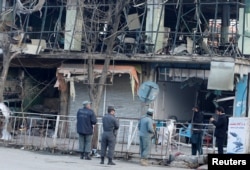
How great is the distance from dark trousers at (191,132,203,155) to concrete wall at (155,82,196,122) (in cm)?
608

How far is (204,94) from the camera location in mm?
25969

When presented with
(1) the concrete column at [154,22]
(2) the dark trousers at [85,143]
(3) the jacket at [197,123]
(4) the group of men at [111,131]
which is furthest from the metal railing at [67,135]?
(1) the concrete column at [154,22]

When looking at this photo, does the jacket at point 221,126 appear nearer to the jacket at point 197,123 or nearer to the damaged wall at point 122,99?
the jacket at point 197,123

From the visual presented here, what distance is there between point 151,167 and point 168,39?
8543mm

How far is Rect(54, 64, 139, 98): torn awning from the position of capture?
2464cm

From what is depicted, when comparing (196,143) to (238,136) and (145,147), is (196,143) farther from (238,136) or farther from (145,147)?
(145,147)

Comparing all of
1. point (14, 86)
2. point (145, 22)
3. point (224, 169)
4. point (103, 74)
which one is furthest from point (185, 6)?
point (224, 169)

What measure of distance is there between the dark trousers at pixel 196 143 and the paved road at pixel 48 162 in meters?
1.66

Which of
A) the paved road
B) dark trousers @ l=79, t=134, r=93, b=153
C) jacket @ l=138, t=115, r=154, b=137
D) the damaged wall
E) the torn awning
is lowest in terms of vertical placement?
the paved road

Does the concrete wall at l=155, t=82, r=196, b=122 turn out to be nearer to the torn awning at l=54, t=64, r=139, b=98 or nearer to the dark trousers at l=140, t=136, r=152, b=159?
the torn awning at l=54, t=64, r=139, b=98

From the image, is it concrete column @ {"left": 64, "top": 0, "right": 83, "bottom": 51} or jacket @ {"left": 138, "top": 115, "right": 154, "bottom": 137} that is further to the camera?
concrete column @ {"left": 64, "top": 0, "right": 83, "bottom": 51}

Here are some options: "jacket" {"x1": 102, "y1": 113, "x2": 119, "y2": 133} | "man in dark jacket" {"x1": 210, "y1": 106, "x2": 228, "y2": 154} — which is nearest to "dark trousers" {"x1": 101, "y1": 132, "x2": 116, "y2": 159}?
"jacket" {"x1": 102, "y1": 113, "x2": 119, "y2": 133}

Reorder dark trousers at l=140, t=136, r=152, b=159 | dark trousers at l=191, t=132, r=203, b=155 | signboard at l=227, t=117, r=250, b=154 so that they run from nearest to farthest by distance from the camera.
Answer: signboard at l=227, t=117, r=250, b=154, dark trousers at l=140, t=136, r=152, b=159, dark trousers at l=191, t=132, r=203, b=155

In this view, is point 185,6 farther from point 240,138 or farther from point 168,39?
point 240,138
